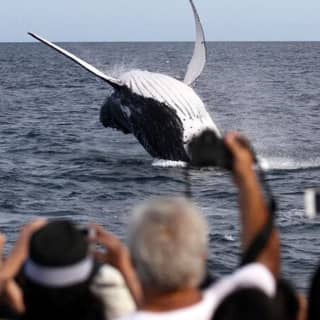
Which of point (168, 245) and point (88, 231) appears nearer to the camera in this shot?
point (168, 245)

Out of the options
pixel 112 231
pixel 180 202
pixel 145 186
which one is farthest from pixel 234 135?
pixel 145 186

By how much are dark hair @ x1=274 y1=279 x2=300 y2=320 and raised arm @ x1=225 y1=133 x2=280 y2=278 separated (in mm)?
65

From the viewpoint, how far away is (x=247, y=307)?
3.45 meters

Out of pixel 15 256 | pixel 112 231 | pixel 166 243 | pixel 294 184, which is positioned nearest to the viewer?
pixel 166 243

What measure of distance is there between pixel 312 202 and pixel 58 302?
995 mm

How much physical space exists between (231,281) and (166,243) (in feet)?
1.31

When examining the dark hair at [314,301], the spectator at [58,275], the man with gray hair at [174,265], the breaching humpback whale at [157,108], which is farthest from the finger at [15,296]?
the breaching humpback whale at [157,108]

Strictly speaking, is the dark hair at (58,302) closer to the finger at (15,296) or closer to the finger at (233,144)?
the finger at (15,296)

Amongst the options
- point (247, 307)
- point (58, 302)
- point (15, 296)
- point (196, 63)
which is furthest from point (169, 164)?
point (247, 307)

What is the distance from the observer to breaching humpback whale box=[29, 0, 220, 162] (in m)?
16.6

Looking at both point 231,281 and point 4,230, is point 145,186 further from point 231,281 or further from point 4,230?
point 231,281

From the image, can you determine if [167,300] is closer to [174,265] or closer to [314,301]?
[174,265]

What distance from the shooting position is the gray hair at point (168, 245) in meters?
3.35

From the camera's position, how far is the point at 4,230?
12688 mm
